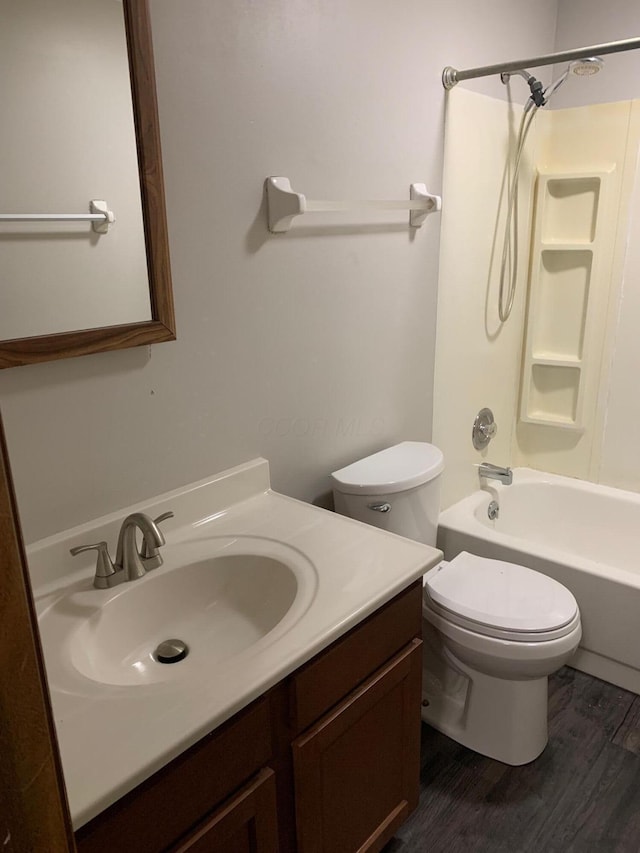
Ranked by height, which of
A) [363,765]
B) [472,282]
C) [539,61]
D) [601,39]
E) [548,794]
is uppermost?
[601,39]

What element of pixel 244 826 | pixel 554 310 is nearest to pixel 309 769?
pixel 244 826

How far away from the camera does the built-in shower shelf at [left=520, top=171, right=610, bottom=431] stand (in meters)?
2.57

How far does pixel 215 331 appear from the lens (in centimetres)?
154

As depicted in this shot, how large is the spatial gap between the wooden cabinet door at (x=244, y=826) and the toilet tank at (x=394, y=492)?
Result: 2.72 feet

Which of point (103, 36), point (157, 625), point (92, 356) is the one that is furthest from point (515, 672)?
point (103, 36)

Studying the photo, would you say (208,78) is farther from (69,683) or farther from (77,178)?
(69,683)

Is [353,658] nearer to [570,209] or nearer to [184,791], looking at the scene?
[184,791]

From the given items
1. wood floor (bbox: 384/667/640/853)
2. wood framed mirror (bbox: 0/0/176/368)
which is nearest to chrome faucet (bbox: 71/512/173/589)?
wood framed mirror (bbox: 0/0/176/368)

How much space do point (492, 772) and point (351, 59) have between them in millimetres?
1995

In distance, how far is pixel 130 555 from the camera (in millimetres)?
1316

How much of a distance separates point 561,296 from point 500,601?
1.42 metres

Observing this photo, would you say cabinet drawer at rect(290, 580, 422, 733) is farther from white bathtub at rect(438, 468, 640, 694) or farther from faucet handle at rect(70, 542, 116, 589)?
white bathtub at rect(438, 468, 640, 694)

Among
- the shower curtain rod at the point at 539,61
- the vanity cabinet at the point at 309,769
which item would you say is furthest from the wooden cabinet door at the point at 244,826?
the shower curtain rod at the point at 539,61

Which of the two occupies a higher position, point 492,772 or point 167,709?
point 167,709
